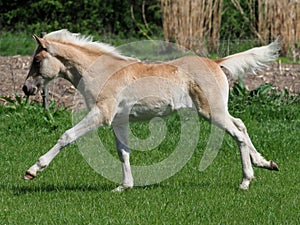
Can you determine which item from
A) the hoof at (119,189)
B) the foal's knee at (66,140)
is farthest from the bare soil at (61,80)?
the foal's knee at (66,140)

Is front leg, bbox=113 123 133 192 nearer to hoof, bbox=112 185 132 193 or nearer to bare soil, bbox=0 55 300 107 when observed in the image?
hoof, bbox=112 185 132 193

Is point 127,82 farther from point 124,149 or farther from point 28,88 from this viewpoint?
point 28,88

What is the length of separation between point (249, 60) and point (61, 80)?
601 cm

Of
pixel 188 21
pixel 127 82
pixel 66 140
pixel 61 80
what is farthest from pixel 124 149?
pixel 188 21

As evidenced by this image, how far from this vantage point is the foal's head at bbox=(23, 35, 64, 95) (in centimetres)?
799

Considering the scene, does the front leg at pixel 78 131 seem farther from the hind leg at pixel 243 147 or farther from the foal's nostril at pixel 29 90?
the hind leg at pixel 243 147

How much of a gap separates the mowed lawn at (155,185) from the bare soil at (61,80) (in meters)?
1.04

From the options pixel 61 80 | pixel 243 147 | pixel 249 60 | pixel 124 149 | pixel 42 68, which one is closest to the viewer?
pixel 42 68

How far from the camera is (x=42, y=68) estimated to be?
8023 millimetres

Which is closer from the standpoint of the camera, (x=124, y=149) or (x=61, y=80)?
(x=124, y=149)

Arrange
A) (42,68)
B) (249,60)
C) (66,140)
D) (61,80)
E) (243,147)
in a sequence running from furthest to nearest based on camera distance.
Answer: (61,80) → (249,60) → (243,147) → (42,68) → (66,140)

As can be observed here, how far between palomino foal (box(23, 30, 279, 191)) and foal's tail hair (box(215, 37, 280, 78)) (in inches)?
11.0

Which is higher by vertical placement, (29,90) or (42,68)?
(42,68)

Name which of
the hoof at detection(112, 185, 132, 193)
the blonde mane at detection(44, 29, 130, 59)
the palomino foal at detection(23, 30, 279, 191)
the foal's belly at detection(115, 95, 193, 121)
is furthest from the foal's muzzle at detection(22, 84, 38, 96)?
the hoof at detection(112, 185, 132, 193)
